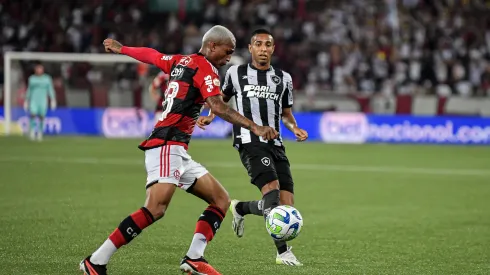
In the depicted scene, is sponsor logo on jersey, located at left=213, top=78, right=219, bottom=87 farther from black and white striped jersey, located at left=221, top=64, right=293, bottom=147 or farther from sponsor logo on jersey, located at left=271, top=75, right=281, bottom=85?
sponsor logo on jersey, located at left=271, top=75, right=281, bottom=85

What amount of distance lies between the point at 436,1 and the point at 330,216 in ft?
74.1

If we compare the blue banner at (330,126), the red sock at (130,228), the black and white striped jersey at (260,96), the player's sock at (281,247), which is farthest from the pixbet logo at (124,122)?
the red sock at (130,228)

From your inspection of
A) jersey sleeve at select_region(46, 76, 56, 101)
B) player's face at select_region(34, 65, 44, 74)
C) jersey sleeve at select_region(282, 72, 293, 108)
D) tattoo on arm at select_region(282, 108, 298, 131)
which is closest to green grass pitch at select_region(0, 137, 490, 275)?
tattoo on arm at select_region(282, 108, 298, 131)

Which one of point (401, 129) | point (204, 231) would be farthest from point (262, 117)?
point (401, 129)

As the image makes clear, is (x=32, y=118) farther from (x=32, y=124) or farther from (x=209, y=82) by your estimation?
(x=209, y=82)

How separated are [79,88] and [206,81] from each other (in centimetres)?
2088

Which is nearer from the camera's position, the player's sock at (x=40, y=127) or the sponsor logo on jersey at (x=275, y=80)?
the sponsor logo on jersey at (x=275, y=80)

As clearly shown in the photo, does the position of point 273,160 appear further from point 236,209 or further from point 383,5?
point 383,5

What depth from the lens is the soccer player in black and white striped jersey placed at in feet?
28.4

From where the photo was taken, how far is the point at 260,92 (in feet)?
29.4

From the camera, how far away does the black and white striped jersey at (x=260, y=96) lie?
29.3ft

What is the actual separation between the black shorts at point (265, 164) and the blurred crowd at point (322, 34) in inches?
723

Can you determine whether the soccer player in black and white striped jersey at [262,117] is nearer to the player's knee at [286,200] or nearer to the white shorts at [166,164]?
the player's knee at [286,200]

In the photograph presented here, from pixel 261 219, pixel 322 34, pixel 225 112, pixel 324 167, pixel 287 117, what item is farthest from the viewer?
pixel 322 34
